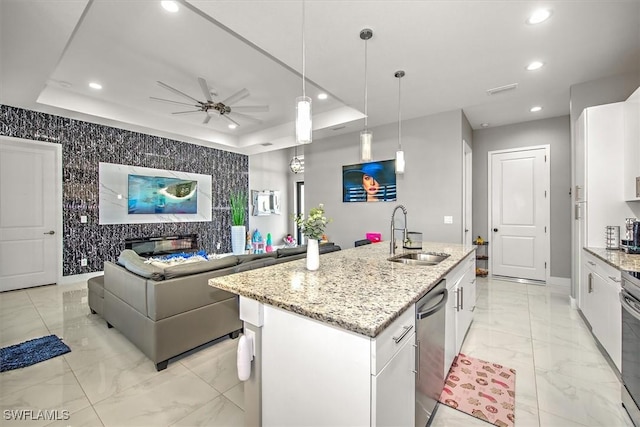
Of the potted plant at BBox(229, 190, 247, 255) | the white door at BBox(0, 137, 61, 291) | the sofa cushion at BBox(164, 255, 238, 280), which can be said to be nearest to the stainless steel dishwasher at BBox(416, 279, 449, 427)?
the sofa cushion at BBox(164, 255, 238, 280)

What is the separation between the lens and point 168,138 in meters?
5.77

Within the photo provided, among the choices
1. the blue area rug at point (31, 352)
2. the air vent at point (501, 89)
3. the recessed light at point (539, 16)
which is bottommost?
the blue area rug at point (31, 352)

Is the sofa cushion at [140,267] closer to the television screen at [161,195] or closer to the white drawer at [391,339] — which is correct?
the white drawer at [391,339]

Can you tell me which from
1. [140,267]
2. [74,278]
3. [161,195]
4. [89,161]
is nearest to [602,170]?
[140,267]

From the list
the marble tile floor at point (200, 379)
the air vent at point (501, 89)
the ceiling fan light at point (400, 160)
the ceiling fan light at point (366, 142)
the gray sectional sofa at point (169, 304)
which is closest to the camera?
the marble tile floor at point (200, 379)

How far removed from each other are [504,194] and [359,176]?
263cm

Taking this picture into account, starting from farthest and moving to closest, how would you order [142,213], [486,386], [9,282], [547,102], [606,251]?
[142,213] < [9,282] < [547,102] < [606,251] < [486,386]

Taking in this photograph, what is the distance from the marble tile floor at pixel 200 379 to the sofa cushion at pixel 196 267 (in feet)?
2.45

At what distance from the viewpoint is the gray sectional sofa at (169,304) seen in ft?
6.89

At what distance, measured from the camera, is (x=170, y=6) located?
7.45 ft

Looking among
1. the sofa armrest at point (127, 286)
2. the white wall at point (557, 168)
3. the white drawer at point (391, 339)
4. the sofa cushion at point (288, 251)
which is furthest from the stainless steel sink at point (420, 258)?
the white wall at point (557, 168)

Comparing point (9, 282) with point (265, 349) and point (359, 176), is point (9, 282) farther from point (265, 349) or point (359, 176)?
point (359, 176)

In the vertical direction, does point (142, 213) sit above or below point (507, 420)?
above

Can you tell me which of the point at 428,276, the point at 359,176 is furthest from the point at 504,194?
the point at 428,276
